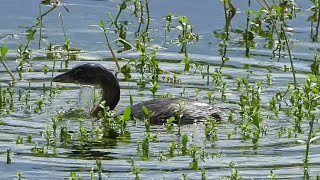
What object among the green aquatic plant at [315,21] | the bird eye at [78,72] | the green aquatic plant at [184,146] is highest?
the green aquatic plant at [315,21]

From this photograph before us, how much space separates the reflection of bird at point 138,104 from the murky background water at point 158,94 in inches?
7.7

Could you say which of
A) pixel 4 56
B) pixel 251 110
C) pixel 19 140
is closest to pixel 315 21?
pixel 4 56

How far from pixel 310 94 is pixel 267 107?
1.06m

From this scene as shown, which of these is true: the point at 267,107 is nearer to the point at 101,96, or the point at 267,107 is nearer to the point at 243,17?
the point at 101,96

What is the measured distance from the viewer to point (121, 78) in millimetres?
15242

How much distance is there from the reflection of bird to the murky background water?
0.20 m

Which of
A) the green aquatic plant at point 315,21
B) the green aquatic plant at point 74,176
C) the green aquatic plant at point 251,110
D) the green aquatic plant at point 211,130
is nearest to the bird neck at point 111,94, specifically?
the green aquatic plant at point 251,110

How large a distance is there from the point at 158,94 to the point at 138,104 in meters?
0.87

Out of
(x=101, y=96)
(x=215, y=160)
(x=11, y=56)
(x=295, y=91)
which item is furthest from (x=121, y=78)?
(x=215, y=160)

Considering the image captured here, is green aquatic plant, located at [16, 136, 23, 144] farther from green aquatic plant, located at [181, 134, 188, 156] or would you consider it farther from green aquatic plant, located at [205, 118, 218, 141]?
green aquatic plant, located at [205, 118, 218, 141]

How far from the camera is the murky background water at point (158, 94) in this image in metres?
11.1

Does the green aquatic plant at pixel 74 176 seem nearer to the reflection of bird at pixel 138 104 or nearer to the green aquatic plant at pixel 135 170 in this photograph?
the green aquatic plant at pixel 135 170

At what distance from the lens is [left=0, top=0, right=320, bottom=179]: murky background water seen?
11.1 metres

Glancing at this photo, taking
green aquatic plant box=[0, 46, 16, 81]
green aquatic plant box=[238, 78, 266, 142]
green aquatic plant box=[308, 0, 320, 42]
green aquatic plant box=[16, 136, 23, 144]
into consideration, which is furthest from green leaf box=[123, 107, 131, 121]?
green aquatic plant box=[308, 0, 320, 42]
